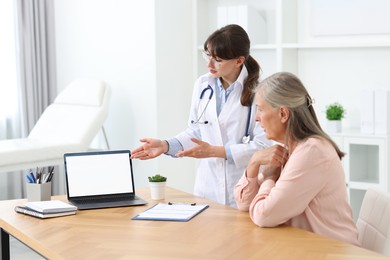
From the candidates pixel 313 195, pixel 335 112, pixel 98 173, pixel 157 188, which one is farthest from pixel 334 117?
pixel 313 195

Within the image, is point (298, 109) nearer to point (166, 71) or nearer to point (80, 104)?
point (166, 71)

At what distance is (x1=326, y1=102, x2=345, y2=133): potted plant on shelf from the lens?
4.22 meters

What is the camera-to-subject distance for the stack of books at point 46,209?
261 cm

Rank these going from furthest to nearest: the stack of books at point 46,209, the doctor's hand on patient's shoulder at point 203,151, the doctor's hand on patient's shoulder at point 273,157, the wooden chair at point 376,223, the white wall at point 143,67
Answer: the white wall at point 143,67, the doctor's hand on patient's shoulder at point 203,151, the stack of books at point 46,209, the doctor's hand on patient's shoulder at point 273,157, the wooden chair at point 376,223

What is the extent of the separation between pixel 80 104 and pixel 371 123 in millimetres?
2049

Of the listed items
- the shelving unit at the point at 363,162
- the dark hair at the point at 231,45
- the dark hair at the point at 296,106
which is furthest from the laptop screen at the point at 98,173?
the shelving unit at the point at 363,162

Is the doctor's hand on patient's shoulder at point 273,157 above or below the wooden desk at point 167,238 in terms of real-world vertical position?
above

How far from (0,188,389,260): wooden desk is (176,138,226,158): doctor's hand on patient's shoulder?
0.73 feet

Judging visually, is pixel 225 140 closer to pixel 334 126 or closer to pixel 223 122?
pixel 223 122

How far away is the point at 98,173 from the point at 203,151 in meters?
0.44

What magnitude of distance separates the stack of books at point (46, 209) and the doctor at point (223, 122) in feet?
1.31

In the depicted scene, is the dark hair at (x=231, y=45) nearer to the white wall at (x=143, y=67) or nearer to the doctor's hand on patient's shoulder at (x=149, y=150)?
the doctor's hand on patient's shoulder at (x=149, y=150)

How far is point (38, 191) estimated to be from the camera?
113 inches

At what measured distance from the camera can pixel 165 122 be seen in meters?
4.84
